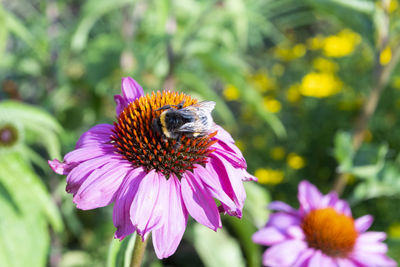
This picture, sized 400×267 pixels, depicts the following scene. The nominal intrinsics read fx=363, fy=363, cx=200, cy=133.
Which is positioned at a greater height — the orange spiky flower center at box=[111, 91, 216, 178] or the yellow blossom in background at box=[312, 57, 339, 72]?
the orange spiky flower center at box=[111, 91, 216, 178]

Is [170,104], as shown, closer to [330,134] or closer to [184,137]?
[184,137]

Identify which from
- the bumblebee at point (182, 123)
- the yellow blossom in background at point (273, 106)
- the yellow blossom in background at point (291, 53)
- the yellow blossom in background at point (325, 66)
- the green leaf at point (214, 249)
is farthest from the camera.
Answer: the yellow blossom in background at point (291, 53)

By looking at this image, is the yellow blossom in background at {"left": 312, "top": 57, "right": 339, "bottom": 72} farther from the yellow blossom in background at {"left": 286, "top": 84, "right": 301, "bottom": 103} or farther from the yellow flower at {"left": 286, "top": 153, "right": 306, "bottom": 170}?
the yellow flower at {"left": 286, "top": 153, "right": 306, "bottom": 170}

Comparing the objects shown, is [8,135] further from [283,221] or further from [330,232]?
[330,232]

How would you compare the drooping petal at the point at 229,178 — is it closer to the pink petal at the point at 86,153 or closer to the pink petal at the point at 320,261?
the pink petal at the point at 86,153

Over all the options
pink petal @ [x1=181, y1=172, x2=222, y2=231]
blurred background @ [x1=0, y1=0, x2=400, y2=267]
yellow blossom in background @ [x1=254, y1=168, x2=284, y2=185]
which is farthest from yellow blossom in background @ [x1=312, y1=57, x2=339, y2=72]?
pink petal @ [x1=181, y1=172, x2=222, y2=231]

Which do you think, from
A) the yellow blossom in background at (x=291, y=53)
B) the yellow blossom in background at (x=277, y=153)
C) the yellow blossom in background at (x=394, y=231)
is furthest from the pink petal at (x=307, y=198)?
the yellow blossom in background at (x=291, y=53)

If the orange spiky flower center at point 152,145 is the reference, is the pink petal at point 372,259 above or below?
below
